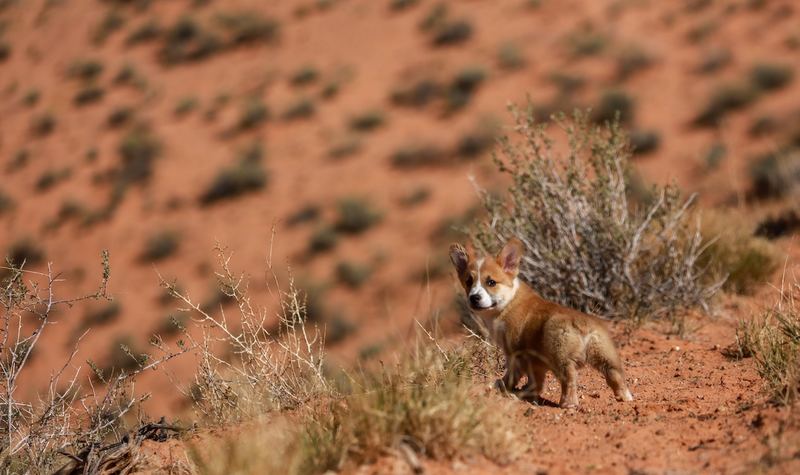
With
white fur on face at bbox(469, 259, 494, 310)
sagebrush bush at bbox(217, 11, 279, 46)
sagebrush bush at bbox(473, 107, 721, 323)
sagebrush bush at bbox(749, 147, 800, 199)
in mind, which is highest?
white fur on face at bbox(469, 259, 494, 310)

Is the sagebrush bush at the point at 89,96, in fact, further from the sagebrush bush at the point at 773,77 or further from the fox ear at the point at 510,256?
the fox ear at the point at 510,256

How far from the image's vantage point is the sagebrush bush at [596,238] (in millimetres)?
8250

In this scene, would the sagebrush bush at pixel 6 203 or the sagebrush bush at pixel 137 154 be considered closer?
the sagebrush bush at pixel 137 154

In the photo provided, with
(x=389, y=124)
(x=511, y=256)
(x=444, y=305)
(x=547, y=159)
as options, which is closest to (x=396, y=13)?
(x=389, y=124)

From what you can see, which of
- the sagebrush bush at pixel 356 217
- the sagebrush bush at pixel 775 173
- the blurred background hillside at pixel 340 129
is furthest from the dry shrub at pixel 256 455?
the sagebrush bush at pixel 356 217

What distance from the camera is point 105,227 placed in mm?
25109

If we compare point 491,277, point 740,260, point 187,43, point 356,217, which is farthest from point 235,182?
point 491,277

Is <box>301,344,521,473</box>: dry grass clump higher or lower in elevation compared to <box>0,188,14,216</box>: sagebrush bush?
higher

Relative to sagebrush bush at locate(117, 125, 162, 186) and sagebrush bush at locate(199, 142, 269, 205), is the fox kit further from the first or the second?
sagebrush bush at locate(117, 125, 162, 186)

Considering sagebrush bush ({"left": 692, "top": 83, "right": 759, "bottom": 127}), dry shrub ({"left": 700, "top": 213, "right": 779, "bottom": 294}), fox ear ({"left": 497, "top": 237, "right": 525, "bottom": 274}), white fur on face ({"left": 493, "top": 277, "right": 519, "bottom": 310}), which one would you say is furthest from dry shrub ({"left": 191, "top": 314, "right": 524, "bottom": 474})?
sagebrush bush ({"left": 692, "top": 83, "right": 759, "bottom": 127})

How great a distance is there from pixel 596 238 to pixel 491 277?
8.80 ft

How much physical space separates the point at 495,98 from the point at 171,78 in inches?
503

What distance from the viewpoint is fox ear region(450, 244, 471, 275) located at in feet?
20.3

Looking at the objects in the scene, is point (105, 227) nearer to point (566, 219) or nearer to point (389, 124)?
point (389, 124)
